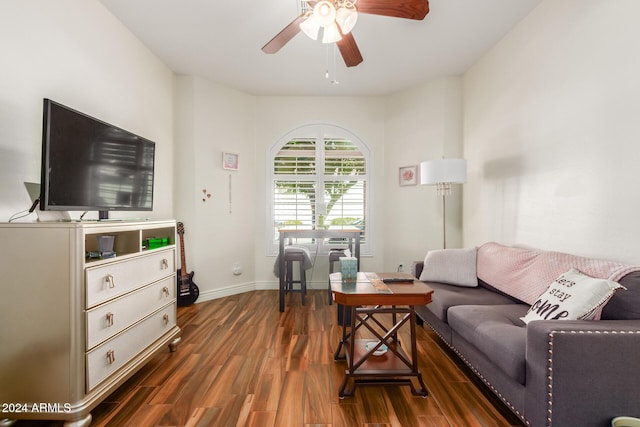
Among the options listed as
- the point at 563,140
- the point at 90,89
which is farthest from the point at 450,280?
the point at 90,89

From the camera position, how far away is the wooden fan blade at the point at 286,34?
203 centimetres

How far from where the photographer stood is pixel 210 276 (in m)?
4.03

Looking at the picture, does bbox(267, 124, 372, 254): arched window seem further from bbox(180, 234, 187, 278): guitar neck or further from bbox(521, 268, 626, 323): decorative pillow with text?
bbox(521, 268, 626, 323): decorative pillow with text

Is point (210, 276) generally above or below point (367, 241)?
below

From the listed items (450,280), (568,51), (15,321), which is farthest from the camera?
(450,280)

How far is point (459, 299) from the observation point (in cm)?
240

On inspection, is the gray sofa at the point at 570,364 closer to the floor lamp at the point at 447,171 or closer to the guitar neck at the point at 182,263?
the floor lamp at the point at 447,171

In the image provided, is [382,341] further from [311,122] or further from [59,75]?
[311,122]

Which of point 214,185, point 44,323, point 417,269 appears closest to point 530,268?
point 417,269

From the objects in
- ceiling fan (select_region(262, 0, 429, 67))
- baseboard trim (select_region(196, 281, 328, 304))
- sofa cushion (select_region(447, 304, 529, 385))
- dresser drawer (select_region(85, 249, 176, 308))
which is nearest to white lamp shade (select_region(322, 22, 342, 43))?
ceiling fan (select_region(262, 0, 429, 67))

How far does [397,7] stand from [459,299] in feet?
6.98

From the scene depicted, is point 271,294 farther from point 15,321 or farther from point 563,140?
point 563,140

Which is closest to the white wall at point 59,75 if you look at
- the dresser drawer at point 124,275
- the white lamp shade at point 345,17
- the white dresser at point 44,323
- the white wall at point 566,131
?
the white dresser at point 44,323

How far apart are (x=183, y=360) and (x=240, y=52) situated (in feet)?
10.1
